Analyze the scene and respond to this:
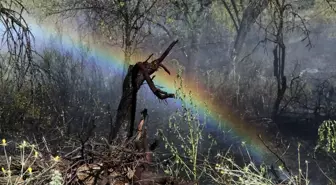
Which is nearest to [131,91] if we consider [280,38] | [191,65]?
[280,38]

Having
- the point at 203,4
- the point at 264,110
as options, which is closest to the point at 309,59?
the point at 203,4

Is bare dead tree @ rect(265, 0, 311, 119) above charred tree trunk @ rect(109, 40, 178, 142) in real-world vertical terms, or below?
above

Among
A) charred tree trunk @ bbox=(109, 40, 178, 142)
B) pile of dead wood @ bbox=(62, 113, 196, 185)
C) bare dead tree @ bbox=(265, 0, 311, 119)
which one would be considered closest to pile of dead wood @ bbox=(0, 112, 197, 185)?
pile of dead wood @ bbox=(62, 113, 196, 185)

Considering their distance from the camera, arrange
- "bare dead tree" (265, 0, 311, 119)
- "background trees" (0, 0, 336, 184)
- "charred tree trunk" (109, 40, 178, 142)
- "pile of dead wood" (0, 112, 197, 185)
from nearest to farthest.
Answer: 1. "pile of dead wood" (0, 112, 197, 185)
2. "charred tree trunk" (109, 40, 178, 142)
3. "background trees" (0, 0, 336, 184)
4. "bare dead tree" (265, 0, 311, 119)

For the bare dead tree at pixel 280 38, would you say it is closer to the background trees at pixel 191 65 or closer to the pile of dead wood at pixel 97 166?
the background trees at pixel 191 65

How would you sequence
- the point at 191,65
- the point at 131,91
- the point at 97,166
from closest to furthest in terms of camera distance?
the point at 97,166, the point at 131,91, the point at 191,65

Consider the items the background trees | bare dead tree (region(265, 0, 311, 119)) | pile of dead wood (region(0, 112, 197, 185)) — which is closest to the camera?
pile of dead wood (region(0, 112, 197, 185))

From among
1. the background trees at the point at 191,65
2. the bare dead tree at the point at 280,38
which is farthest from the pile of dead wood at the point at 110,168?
the bare dead tree at the point at 280,38

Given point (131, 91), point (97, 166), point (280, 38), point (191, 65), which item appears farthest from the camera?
point (191, 65)

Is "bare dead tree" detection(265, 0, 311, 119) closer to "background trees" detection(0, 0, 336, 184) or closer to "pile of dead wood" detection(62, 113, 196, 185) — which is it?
"background trees" detection(0, 0, 336, 184)

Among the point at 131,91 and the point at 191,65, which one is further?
the point at 191,65

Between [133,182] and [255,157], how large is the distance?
8552mm

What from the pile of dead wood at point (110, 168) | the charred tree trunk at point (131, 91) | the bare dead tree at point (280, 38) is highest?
the bare dead tree at point (280, 38)

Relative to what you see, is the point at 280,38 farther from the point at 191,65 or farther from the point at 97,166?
the point at 97,166
